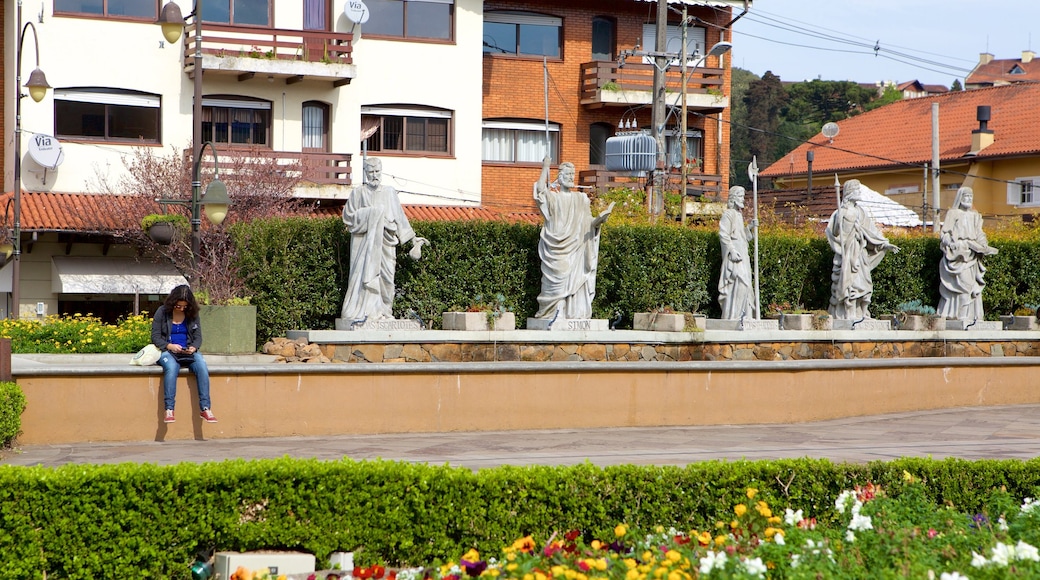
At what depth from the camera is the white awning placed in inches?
1065

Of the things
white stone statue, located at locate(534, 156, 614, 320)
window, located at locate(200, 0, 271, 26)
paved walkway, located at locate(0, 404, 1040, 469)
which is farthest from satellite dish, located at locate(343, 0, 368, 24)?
paved walkway, located at locate(0, 404, 1040, 469)

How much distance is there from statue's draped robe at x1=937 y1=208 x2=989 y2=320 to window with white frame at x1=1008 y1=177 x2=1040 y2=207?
2139cm

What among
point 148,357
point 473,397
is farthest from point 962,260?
point 148,357

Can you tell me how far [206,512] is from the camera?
8.08 metres

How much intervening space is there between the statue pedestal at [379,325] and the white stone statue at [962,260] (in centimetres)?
1010

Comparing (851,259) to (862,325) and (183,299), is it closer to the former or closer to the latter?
(862,325)

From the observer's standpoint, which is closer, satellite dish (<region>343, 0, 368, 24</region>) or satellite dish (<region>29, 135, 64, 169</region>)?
satellite dish (<region>29, 135, 64, 169</region>)

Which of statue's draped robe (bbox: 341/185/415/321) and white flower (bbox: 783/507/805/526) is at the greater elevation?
statue's draped robe (bbox: 341/185/415/321)

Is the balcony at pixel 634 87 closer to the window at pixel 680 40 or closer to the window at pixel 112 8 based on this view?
the window at pixel 680 40

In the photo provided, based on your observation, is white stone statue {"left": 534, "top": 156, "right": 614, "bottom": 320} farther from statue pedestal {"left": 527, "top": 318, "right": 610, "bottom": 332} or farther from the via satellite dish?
the via satellite dish

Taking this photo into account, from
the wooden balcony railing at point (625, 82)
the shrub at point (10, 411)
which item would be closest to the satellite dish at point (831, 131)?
the wooden balcony railing at point (625, 82)

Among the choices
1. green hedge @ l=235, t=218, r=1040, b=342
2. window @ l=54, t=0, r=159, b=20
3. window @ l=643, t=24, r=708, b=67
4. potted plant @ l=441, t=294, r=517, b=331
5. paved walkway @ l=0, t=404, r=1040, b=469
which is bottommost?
paved walkway @ l=0, t=404, r=1040, b=469

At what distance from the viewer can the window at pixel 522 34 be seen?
104 feet

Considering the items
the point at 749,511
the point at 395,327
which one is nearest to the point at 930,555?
the point at 749,511
